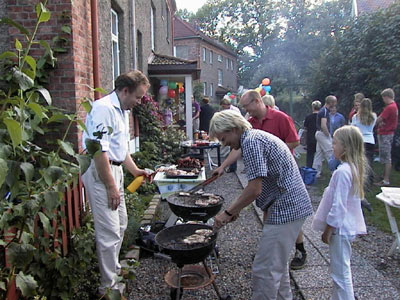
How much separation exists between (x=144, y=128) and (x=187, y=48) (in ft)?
82.3

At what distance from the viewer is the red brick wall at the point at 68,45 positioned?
157 inches

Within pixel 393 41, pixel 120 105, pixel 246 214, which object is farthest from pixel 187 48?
pixel 120 105

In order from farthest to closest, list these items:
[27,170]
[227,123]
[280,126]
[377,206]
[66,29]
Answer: [377,206] < [280,126] < [66,29] < [227,123] < [27,170]

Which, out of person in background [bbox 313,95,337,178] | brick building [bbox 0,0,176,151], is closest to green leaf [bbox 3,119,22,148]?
brick building [bbox 0,0,176,151]

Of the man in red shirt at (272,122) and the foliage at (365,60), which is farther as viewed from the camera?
the foliage at (365,60)

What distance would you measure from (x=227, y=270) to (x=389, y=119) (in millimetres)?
5549

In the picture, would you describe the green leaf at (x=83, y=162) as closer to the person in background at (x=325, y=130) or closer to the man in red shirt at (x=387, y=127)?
the person in background at (x=325, y=130)

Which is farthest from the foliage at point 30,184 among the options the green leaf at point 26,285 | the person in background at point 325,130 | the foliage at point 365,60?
the foliage at point 365,60

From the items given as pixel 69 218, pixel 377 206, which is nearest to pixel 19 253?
pixel 69 218

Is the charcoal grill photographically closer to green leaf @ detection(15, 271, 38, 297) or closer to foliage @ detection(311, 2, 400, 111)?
green leaf @ detection(15, 271, 38, 297)

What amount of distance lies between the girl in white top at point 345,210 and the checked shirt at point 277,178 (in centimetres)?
26

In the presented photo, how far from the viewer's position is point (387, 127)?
25.3 ft

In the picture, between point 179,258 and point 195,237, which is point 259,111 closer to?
point 195,237

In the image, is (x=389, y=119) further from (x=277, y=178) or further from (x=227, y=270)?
(x=277, y=178)
